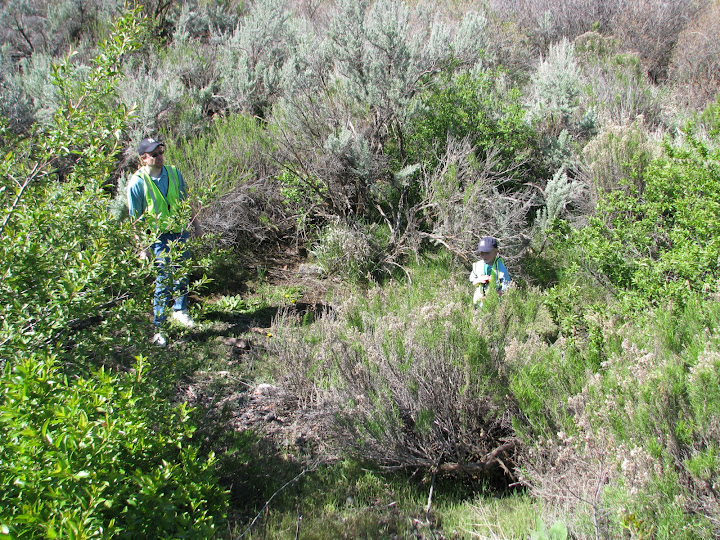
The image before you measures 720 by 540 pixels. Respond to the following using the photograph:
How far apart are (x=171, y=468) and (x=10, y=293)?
3.58 ft

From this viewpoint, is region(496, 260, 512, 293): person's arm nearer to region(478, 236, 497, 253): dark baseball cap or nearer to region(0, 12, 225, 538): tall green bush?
region(478, 236, 497, 253): dark baseball cap

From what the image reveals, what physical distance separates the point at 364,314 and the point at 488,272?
1.34 metres

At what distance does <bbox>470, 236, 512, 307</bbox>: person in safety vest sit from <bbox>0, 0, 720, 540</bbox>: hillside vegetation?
0.75 ft

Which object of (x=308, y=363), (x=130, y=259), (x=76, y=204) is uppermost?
(x=76, y=204)

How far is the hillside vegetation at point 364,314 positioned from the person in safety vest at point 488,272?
8.9 inches

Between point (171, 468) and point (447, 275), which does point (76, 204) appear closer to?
point (171, 468)

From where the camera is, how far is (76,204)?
9.14ft

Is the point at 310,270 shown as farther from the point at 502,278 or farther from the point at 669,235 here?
the point at 669,235

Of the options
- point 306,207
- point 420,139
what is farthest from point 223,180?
point 420,139

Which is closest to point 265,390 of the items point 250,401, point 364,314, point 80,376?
point 250,401

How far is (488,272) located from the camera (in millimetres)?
5160

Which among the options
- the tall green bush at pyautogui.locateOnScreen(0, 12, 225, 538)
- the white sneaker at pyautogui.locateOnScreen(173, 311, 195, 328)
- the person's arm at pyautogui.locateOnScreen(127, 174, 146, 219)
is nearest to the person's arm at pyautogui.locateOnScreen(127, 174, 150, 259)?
the person's arm at pyautogui.locateOnScreen(127, 174, 146, 219)

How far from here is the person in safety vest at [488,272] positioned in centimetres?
504

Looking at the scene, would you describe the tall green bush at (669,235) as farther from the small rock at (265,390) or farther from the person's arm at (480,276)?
the small rock at (265,390)
